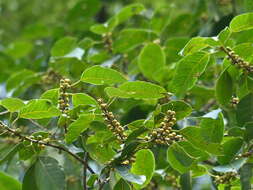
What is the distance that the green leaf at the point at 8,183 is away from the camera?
237cm

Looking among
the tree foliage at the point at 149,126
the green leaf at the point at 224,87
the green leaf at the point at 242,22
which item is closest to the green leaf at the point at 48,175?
the tree foliage at the point at 149,126

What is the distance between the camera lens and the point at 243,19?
5.71 feet

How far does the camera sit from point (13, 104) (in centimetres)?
171

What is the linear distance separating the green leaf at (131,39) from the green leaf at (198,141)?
3.11 ft

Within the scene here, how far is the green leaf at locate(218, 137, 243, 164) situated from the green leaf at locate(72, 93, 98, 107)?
439 millimetres

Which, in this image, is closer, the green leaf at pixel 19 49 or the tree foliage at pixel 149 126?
the tree foliage at pixel 149 126

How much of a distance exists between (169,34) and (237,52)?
1137mm

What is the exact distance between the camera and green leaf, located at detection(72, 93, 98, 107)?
1718 mm

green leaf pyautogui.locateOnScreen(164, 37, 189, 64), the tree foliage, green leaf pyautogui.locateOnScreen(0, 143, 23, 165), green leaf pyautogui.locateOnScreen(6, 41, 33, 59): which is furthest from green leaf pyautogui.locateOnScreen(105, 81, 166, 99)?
green leaf pyautogui.locateOnScreen(6, 41, 33, 59)

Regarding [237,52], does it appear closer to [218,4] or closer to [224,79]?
[224,79]

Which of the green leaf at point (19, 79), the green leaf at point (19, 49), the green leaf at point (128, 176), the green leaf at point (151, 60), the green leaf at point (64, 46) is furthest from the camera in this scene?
the green leaf at point (19, 49)

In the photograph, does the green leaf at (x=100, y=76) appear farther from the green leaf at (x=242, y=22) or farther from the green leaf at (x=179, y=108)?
the green leaf at (x=242, y=22)

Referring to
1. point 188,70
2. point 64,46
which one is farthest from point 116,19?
point 188,70

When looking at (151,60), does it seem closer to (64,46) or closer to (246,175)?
(64,46)
